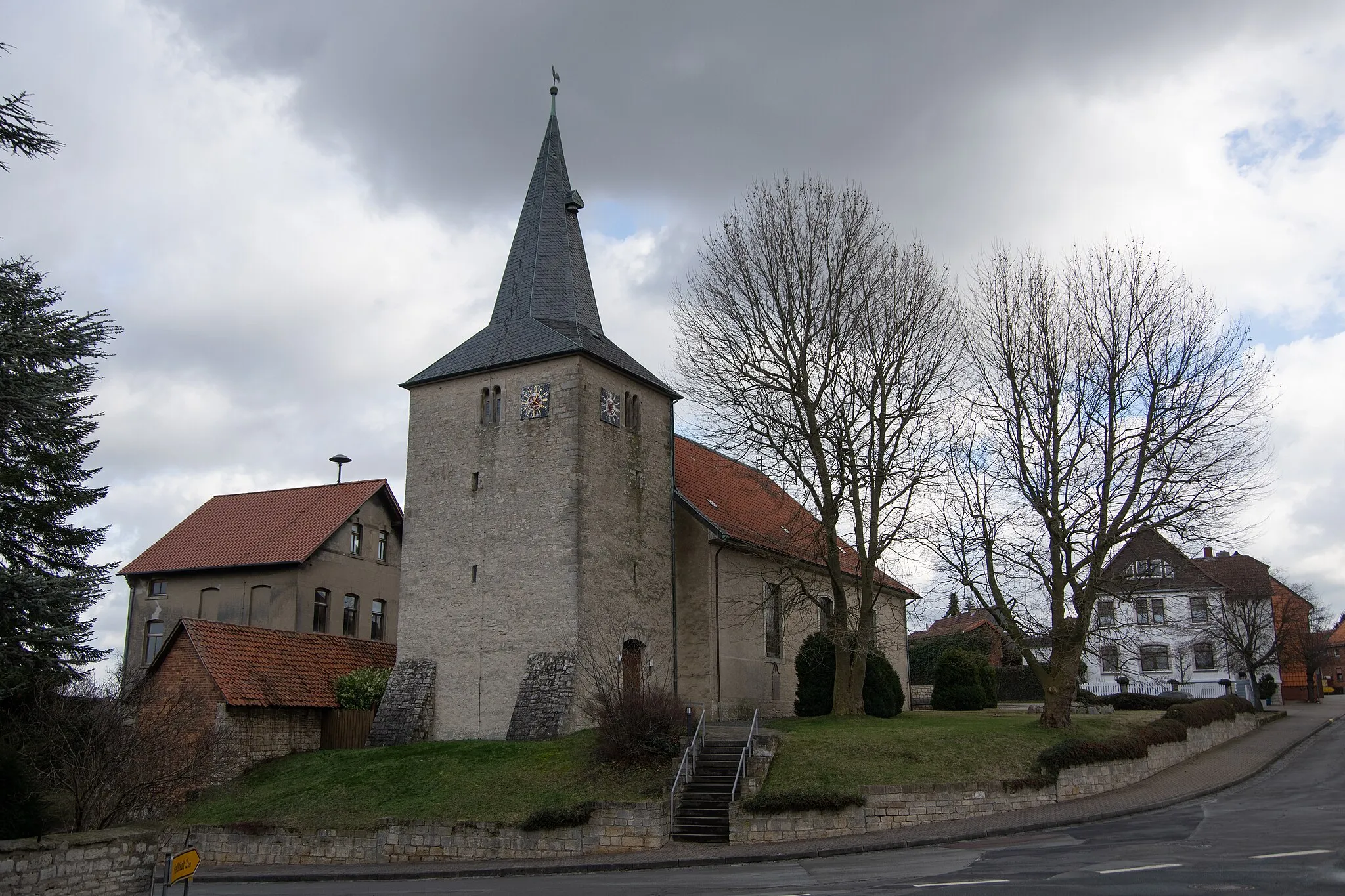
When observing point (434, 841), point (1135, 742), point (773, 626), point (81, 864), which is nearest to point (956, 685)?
point (773, 626)

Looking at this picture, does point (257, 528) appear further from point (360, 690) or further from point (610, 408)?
point (610, 408)

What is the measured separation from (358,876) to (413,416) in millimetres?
13639

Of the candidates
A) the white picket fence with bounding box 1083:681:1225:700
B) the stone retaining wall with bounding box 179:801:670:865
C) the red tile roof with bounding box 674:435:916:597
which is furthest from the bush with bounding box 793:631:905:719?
the white picket fence with bounding box 1083:681:1225:700

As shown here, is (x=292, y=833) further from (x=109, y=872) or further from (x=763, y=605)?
(x=763, y=605)

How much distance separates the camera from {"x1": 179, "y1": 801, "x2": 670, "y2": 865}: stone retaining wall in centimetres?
1917

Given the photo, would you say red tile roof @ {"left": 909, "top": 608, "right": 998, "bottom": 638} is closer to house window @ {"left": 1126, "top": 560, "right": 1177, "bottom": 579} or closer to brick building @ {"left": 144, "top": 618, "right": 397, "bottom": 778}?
house window @ {"left": 1126, "top": 560, "right": 1177, "bottom": 579}

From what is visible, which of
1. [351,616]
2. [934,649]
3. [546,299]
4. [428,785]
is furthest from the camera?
[934,649]

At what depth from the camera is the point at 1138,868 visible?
43.0 ft

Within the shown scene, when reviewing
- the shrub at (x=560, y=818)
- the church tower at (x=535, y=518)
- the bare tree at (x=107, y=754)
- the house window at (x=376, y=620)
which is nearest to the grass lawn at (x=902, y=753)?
the shrub at (x=560, y=818)

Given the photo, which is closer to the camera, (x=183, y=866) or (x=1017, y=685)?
(x=183, y=866)

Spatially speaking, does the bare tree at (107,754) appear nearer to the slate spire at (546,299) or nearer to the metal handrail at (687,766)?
the metal handrail at (687,766)

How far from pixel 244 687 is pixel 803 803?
1448 cm

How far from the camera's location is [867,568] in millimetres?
26297

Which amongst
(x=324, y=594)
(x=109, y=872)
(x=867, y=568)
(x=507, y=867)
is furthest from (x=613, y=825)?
(x=324, y=594)
